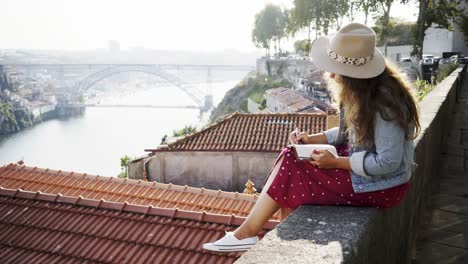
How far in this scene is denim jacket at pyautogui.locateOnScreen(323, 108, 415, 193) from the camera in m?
1.94

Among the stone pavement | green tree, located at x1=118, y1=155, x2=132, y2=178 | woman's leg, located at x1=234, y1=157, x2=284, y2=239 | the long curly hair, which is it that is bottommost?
green tree, located at x1=118, y1=155, x2=132, y2=178

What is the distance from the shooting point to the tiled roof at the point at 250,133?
13508 mm

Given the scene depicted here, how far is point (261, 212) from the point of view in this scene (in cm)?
217

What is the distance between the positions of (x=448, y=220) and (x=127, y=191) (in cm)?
575

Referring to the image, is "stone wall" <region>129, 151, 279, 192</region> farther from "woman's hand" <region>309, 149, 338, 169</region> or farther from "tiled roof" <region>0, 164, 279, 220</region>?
"woman's hand" <region>309, 149, 338, 169</region>

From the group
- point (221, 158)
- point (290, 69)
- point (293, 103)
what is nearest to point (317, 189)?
point (221, 158)

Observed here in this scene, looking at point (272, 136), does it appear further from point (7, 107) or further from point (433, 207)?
point (7, 107)

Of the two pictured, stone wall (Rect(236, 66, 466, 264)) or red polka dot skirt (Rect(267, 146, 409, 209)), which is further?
red polka dot skirt (Rect(267, 146, 409, 209))

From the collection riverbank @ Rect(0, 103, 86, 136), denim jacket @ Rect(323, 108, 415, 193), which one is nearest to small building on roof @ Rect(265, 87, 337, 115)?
denim jacket @ Rect(323, 108, 415, 193)

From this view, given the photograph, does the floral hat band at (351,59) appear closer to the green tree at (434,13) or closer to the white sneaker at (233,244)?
the white sneaker at (233,244)

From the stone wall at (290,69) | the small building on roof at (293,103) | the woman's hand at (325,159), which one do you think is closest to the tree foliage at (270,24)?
the stone wall at (290,69)

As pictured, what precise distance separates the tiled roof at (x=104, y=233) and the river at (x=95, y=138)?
55.7m

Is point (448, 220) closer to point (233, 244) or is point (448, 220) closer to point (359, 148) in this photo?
point (359, 148)

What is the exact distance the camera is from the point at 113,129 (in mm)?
94375
